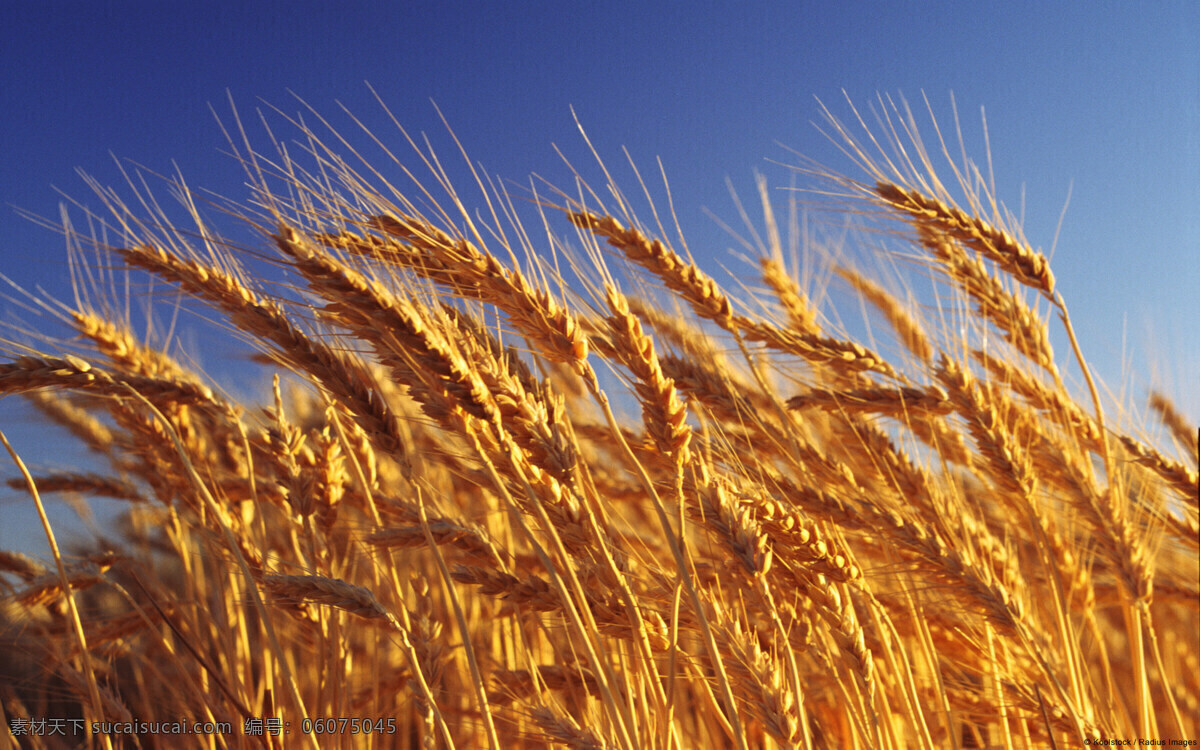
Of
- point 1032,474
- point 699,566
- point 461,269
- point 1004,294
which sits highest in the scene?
point 1004,294

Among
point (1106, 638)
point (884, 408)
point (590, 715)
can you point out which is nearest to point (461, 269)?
point (590, 715)

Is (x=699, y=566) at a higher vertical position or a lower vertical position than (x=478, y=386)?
lower

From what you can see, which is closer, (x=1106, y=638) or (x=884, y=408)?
(x=884, y=408)

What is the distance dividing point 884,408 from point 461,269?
1311 mm

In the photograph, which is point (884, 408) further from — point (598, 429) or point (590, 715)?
point (590, 715)

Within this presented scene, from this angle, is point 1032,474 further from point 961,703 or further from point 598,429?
point 598,429

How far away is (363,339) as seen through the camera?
51.1 inches

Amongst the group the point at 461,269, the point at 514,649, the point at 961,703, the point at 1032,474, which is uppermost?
the point at 461,269

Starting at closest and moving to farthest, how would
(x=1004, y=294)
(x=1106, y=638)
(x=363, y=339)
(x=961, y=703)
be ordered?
(x=363, y=339)
(x=961, y=703)
(x=1004, y=294)
(x=1106, y=638)

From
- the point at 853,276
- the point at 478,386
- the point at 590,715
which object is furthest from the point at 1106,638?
the point at 478,386

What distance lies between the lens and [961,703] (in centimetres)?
176

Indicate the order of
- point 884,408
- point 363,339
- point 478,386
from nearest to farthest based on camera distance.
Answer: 1. point 478,386
2. point 363,339
3. point 884,408

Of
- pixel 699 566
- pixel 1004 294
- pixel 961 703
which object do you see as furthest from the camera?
pixel 1004 294

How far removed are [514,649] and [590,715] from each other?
89 cm
